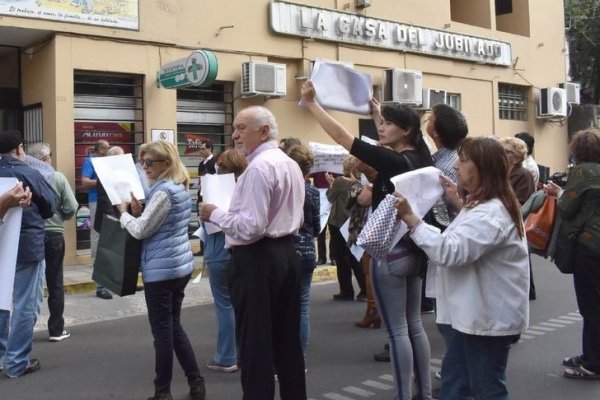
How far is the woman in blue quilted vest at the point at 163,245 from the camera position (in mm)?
4477

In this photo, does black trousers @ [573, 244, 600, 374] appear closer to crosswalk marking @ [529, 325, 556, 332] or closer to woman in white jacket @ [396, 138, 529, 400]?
crosswalk marking @ [529, 325, 556, 332]

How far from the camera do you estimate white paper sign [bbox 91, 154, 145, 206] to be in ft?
15.5

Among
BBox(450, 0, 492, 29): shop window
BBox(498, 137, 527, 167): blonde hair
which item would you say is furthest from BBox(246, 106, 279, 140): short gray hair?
BBox(450, 0, 492, 29): shop window

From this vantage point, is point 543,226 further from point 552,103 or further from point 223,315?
point 552,103

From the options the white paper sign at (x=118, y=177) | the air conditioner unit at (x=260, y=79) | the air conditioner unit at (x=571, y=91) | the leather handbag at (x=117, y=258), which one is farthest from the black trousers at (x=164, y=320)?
the air conditioner unit at (x=571, y=91)

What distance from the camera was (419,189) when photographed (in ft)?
12.1

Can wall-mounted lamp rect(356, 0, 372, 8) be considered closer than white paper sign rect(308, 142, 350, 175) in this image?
No

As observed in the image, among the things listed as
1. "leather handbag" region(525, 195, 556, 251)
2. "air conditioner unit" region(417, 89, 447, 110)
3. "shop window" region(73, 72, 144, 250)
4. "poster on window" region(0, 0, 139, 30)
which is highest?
"poster on window" region(0, 0, 139, 30)

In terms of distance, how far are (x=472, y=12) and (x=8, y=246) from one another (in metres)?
16.3

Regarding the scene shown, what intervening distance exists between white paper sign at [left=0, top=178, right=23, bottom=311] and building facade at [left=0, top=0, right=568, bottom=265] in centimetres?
568

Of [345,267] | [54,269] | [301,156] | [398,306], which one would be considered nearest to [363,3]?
[345,267]

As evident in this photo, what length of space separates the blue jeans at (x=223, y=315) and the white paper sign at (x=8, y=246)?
1.52 m

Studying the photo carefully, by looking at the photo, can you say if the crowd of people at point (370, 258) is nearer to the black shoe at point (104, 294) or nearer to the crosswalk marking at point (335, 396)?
the crosswalk marking at point (335, 396)

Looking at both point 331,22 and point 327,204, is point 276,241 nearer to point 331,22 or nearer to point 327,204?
point 327,204
